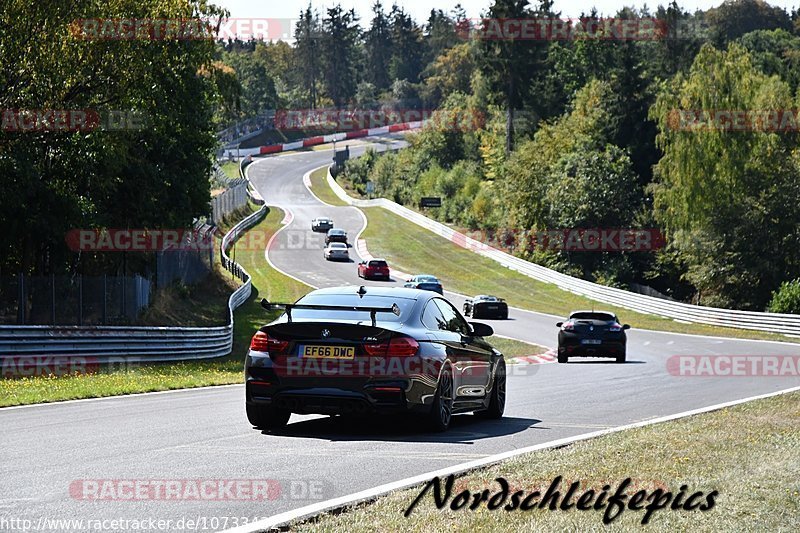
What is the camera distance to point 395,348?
1182cm

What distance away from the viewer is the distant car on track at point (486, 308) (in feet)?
170

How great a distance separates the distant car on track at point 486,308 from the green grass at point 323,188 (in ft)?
214

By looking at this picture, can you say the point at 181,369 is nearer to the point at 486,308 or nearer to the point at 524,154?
the point at 486,308

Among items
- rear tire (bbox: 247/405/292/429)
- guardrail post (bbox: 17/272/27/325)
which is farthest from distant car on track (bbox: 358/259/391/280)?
rear tire (bbox: 247/405/292/429)

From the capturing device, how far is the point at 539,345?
40500mm

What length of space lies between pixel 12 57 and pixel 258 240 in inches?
2201

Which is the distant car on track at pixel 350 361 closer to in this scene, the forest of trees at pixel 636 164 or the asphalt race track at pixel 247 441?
the asphalt race track at pixel 247 441

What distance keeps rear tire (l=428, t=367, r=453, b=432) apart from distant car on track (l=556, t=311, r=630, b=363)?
18.2 m
